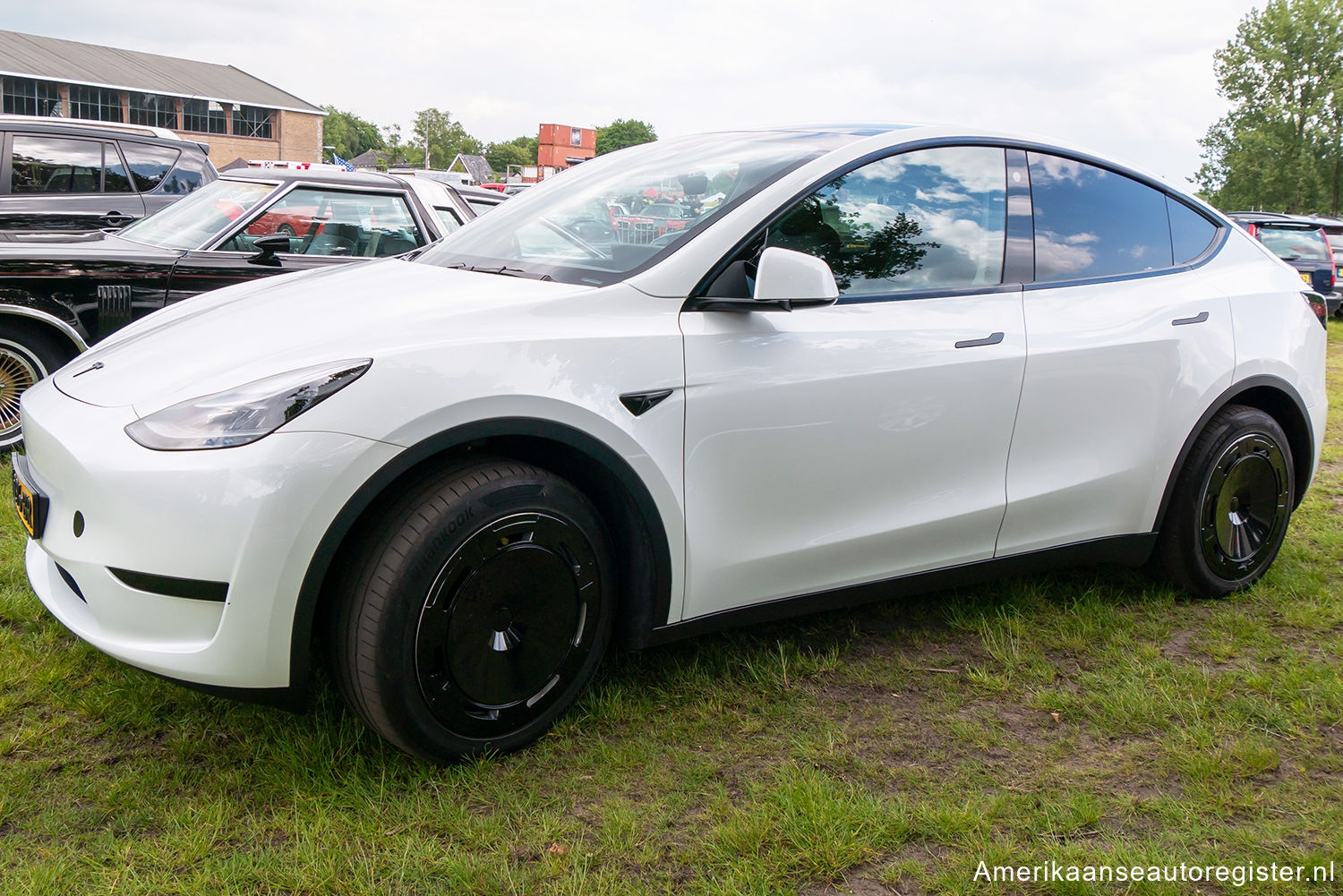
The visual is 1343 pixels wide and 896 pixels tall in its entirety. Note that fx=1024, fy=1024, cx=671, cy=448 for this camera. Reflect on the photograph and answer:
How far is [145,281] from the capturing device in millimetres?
5188

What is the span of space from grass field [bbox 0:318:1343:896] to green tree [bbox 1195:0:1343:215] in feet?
180

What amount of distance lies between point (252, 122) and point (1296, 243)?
7138 cm

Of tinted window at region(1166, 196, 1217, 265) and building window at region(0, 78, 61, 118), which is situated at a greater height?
building window at region(0, 78, 61, 118)

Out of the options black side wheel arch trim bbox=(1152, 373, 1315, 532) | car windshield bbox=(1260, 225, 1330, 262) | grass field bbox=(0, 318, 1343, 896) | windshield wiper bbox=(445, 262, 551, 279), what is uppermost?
car windshield bbox=(1260, 225, 1330, 262)

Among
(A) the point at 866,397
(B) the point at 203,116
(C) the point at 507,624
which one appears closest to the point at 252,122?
(B) the point at 203,116

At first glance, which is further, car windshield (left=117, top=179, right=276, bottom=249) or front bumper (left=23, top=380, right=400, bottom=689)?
car windshield (left=117, top=179, right=276, bottom=249)

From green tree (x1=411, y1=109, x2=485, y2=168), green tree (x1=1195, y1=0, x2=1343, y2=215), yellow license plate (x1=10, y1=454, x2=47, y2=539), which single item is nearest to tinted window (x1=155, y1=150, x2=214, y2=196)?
yellow license plate (x1=10, y1=454, x2=47, y2=539)

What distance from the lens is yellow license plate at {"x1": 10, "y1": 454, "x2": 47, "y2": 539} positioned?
2.48 meters

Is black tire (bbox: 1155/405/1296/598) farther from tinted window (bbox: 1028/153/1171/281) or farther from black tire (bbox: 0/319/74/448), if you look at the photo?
black tire (bbox: 0/319/74/448)

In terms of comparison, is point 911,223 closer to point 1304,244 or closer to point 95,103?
point 1304,244

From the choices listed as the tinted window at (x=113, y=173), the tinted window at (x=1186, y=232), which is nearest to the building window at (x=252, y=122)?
the tinted window at (x=113, y=173)

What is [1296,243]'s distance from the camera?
1572cm

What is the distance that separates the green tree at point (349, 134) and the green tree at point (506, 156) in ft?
50.1

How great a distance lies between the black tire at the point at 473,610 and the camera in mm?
2256
